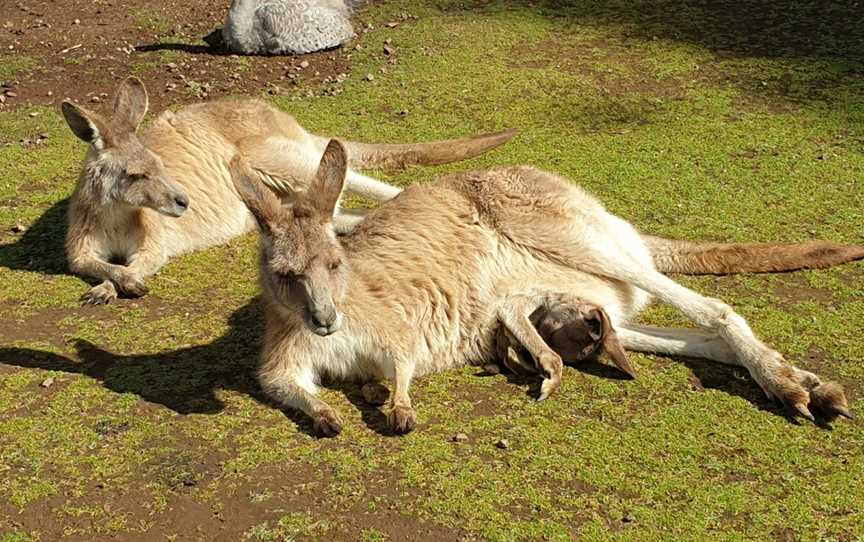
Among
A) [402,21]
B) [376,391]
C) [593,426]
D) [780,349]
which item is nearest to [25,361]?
[376,391]

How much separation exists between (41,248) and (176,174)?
0.76 metres

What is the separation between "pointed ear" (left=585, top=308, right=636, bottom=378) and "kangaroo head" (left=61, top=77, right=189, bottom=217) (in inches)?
82.4

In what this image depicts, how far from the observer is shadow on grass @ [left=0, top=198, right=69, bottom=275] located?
185 inches

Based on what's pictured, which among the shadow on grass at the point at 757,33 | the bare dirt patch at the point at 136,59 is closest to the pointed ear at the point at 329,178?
the bare dirt patch at the point at 136,59

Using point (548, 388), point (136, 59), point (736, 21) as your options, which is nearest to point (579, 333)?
point (548, 388)

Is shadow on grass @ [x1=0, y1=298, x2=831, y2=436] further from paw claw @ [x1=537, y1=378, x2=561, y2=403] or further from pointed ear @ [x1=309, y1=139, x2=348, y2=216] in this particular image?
pointed ear @ [x1=309, y1=139, x2=348, y2=216]

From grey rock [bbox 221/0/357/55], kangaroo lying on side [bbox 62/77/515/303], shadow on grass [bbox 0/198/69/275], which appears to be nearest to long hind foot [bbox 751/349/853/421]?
kangaroo lying on side [bbox 62/77/515/303]

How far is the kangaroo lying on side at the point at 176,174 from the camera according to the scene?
4535mm

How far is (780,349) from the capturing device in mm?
3688

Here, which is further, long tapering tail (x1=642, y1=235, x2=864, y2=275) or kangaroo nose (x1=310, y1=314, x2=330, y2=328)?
long tapering tail (x1=642, y1=235, x2=864, y2=275)

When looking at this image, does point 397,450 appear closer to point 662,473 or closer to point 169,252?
point 662,473

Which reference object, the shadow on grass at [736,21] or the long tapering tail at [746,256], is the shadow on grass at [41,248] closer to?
the long tapering tail at [746,256]

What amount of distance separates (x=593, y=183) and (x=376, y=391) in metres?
2.28

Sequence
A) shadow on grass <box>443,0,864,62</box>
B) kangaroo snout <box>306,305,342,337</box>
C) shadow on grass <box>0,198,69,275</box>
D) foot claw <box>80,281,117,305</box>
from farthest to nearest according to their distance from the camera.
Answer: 1. shadow on grass <box>443,0,864,62</box>
2. shadow on grass <box>0,198,69,275</box>
3. foot claw <box>80,281,117,305</box>
4. kangaroo snout <box>306,305,342,337</box>
